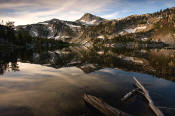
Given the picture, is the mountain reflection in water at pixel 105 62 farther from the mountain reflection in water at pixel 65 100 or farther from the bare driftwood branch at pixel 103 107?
the bare driftwood branch at pixel 103 107

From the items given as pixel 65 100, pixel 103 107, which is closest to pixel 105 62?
pixel 65 100

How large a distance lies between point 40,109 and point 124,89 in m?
12.7

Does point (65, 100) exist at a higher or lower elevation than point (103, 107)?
lower

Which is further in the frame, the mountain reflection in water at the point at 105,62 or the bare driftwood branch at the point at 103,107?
the mountain reflection in water at the point at 105,62

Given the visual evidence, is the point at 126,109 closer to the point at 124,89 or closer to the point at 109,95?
the point at 109,95

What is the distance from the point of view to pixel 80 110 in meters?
12.3

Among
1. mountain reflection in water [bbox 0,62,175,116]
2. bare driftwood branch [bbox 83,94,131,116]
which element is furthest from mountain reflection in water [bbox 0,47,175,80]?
bare driftwood branch [bbox 83,94,131,116]

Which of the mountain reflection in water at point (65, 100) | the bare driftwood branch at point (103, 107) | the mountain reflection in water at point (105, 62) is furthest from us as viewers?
the mountain reflection in water at point (105, 62)

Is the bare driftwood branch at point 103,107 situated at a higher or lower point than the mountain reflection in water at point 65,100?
higher

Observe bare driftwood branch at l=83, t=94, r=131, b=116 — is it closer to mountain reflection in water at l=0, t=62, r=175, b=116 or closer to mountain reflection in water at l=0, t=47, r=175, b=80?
mountain reflection in water at l=0, t=62, r=175, b=116

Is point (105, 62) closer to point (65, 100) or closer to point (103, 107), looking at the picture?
point (65, 100)

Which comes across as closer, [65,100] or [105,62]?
[65,100]

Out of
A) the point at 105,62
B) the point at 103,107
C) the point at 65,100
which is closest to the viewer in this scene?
the point at 103,107

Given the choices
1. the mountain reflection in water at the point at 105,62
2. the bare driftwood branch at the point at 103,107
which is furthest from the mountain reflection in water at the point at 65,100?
the mountain reflection in water at the point at 105,62
